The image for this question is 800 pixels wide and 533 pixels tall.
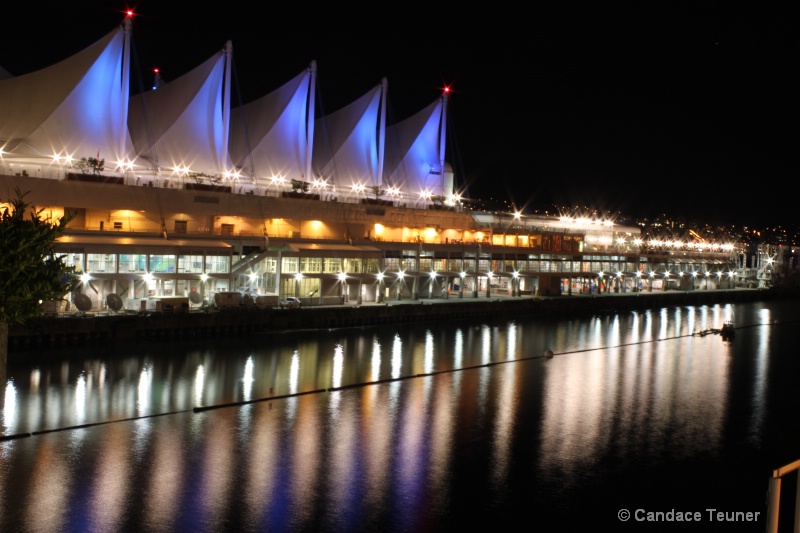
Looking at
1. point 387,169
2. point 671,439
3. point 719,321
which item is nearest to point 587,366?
point 671,439

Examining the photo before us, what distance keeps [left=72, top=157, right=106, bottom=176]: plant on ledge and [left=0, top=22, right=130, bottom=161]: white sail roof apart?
0.53m

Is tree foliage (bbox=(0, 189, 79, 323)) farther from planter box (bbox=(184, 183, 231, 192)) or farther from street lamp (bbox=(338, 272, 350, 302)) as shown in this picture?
planter box (bbox=(184, 183, 231, 192))

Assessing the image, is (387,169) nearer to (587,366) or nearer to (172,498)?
(587,366)

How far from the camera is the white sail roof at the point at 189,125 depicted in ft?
103

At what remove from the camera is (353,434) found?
1322cm

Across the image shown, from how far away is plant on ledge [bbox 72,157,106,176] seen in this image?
27.5 metres

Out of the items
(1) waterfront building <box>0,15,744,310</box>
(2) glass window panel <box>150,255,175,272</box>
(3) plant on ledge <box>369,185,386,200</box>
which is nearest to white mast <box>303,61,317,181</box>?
(1) waterfront building <box>0,15,744,310</box>

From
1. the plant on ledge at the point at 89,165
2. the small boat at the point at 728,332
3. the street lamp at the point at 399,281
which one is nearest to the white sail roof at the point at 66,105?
the plant on ledge at the point at 89,165

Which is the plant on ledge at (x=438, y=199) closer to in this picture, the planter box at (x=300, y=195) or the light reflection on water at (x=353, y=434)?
the planter box at (x=300, y=195)

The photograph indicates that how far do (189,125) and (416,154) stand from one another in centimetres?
1509

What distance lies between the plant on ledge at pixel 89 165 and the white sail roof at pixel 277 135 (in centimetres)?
737

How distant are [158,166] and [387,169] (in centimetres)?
1522

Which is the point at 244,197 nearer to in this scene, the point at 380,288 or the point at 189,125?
the point at 189,125

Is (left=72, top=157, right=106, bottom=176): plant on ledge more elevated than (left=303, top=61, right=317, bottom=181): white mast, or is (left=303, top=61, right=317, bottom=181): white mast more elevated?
(left=303, top=61, right=317, bottom=181): white mast
